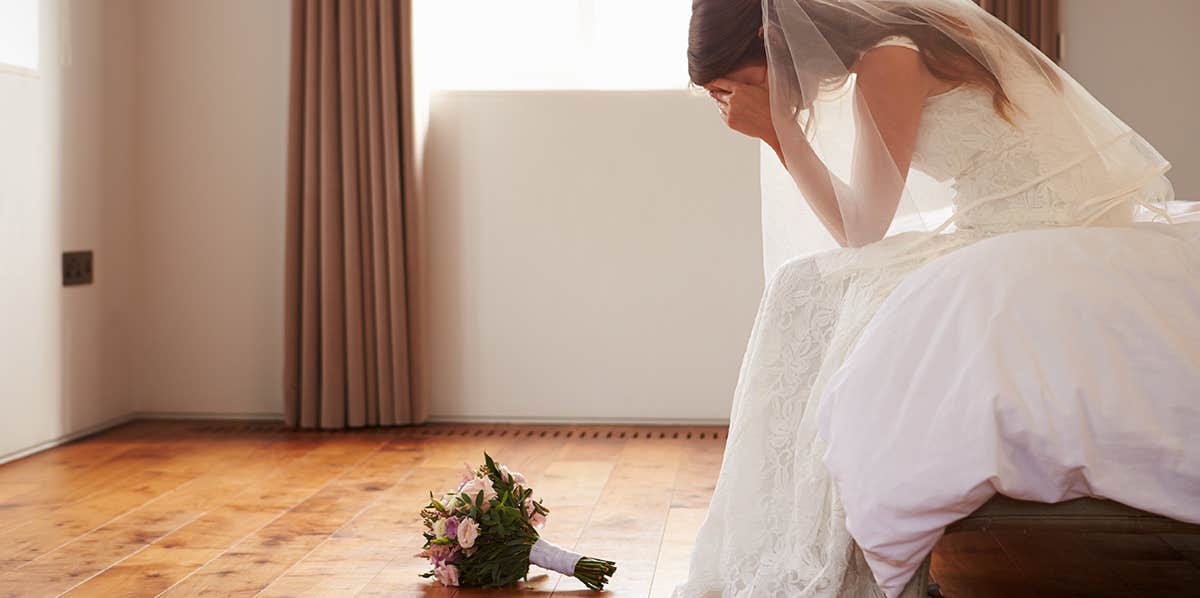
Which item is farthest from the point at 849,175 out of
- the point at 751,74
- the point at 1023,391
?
the point at 1023,391

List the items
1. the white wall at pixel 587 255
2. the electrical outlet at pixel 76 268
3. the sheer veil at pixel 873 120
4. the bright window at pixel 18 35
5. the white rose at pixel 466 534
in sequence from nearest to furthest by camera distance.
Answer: the sheer veil at pixel 873 120 → the white rose at pixel 466 534 → the bright window at pixel 18 35 → the electrical outlet at pixel 76 268 → the white wall at pixel 587 255

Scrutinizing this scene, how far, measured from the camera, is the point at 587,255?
4.20 metres

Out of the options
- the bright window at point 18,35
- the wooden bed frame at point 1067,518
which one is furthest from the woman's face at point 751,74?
the bright window at point 18,35

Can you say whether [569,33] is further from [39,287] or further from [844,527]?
[844,527]

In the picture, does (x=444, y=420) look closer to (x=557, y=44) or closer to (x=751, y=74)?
(x=557, y=44)

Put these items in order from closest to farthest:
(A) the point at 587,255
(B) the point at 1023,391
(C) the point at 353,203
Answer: (B) the point at 1023,391 → (C) the point at 353,203 → (A) the point at 587,255

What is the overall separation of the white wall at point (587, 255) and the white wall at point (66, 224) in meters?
1.03

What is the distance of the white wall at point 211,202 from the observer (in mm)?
4230

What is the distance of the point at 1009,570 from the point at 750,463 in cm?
63

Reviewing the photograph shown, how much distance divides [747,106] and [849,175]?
228mm

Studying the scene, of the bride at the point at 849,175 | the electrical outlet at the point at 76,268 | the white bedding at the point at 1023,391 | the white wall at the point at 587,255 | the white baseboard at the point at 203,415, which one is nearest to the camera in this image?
the white bedding at the point at 1023,391

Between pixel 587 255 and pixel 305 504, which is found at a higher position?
pixel 587 255

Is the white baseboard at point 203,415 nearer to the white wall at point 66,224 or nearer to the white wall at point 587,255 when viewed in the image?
the white wall at point 66,224

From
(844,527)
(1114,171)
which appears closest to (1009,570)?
(844,527)
